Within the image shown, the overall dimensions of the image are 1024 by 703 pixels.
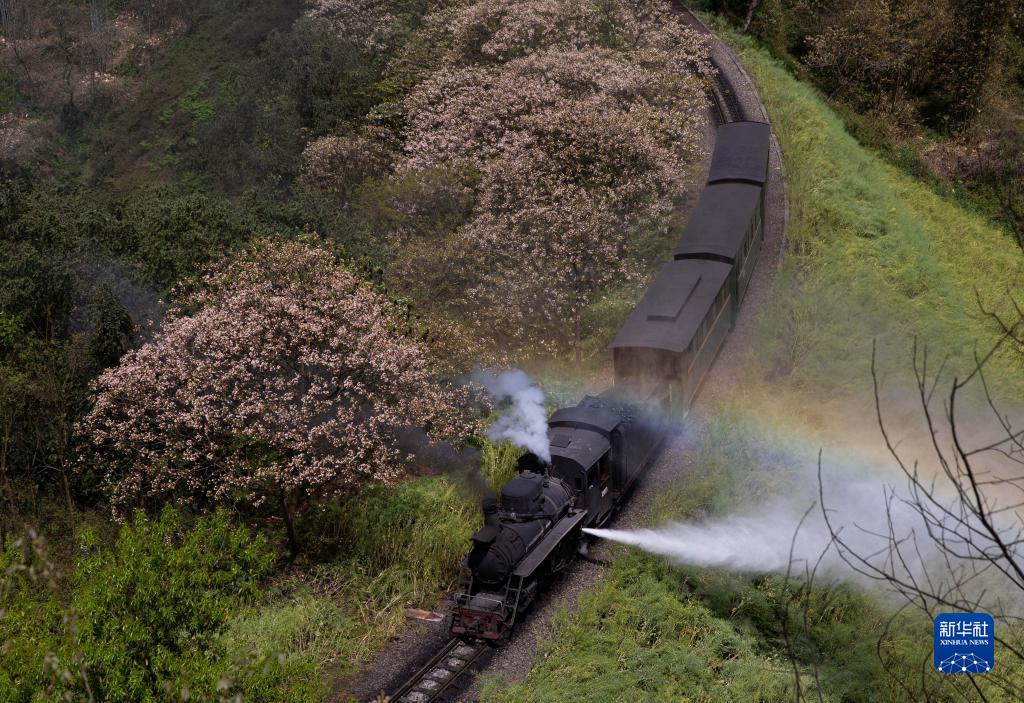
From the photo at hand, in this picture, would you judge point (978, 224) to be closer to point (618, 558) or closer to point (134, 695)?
point (618, 558)

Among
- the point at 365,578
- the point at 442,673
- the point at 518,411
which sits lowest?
the point at 365,578

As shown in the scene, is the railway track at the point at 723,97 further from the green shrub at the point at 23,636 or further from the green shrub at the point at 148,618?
the green shrub at the point at 23,636

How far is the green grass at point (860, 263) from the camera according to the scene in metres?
26.8

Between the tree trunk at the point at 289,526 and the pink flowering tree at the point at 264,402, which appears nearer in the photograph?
the pink flowering tree at the point at 264,402

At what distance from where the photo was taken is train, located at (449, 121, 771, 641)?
17.4 m

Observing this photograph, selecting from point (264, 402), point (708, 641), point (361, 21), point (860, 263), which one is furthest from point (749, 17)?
point (708, 641)

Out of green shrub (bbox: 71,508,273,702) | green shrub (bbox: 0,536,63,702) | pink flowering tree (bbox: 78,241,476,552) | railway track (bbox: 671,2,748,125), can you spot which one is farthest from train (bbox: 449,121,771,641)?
railway track (bbox: 671,2,748,125)

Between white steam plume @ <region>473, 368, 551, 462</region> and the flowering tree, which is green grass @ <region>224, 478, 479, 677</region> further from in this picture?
the flowering tree

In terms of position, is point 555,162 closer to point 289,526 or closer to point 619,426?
point 619,426

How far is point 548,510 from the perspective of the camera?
58.8 ft

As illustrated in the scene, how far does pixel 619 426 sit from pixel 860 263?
1520cm

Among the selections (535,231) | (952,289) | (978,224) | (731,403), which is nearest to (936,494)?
(731,403)

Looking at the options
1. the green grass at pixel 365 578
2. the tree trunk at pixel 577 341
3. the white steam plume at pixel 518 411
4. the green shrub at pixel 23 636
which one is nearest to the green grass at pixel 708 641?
the white steam plume at pixel 518 411

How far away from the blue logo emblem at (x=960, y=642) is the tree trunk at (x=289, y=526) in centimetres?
1399
